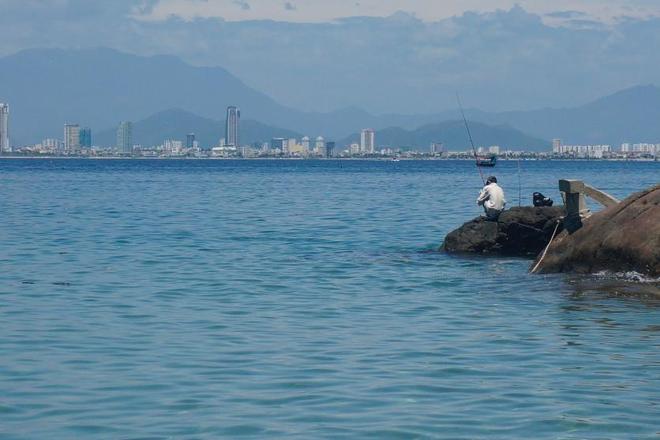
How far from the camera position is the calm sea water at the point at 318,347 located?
11055 millimetres

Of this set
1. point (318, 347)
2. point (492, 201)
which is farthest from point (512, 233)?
point (318, 347)

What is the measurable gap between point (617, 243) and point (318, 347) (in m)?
7.54

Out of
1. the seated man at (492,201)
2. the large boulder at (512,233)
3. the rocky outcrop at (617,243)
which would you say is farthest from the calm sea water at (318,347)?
the seated man at (492,201)

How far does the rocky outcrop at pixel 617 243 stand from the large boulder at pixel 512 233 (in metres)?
3.18

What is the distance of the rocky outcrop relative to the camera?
19.8 meters

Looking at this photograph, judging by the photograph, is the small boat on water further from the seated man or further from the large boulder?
the large boulder

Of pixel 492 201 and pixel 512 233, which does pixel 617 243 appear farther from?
pixel 492 201

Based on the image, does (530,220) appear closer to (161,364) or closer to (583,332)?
(583,332)

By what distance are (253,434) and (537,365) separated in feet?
13.5

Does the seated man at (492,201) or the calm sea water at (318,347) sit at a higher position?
the seated man at (492,201)

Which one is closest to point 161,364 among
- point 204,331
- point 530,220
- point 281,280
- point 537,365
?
point 204,331

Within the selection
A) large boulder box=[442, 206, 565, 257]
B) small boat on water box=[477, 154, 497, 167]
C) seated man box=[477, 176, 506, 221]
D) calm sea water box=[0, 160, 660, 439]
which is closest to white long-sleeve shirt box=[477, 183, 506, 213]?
seated man box=[477, 176, 506, 221]

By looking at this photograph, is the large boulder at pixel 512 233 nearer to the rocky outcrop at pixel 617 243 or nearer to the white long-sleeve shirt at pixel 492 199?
the white long-sleeve shirt at pixel 492 199

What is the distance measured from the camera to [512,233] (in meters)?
25.8
